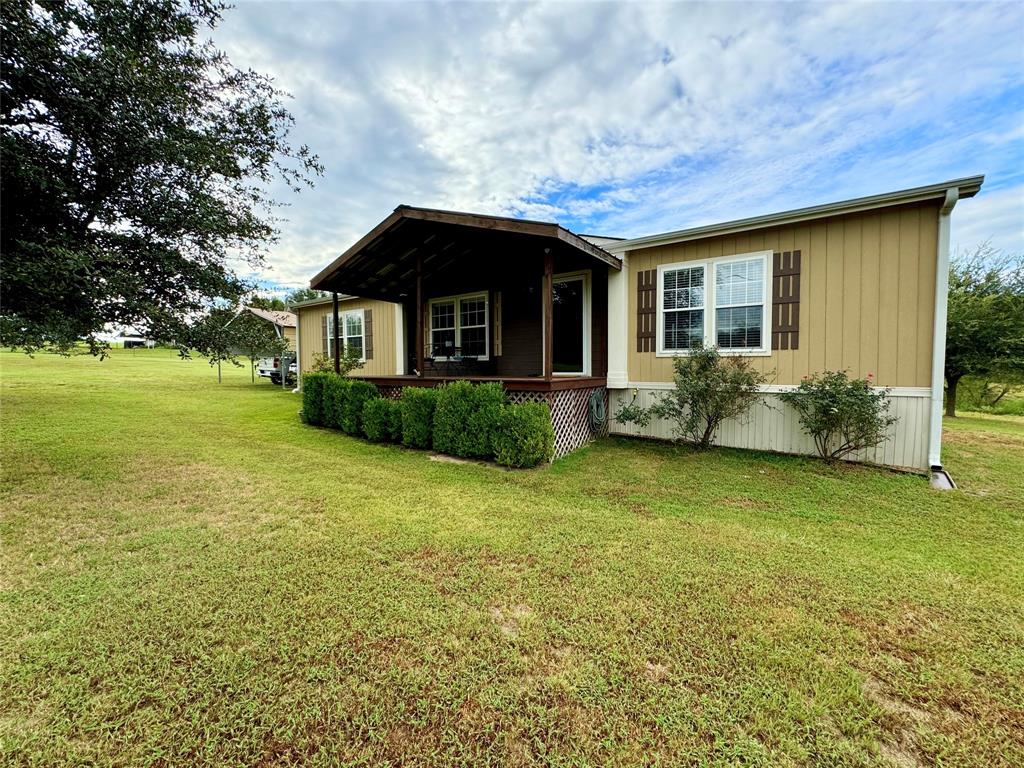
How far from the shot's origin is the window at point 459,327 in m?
9.74

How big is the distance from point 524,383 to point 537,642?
417 centimetres

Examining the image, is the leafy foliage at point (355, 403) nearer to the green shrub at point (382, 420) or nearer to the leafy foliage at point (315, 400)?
the green shrub at point (382, 420)

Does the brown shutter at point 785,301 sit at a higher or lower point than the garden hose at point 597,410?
higher

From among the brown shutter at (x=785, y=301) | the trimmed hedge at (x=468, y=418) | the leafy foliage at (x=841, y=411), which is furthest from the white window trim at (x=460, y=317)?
the leafy foliage at (x=841, y=411)

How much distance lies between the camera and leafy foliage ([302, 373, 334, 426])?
8570 mm

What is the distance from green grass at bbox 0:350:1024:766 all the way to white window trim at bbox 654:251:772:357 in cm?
229

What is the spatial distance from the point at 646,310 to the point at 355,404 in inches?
212

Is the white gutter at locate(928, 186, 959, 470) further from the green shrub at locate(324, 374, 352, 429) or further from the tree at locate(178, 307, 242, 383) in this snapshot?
the green shrub at locate(324, 374, 352, 429)

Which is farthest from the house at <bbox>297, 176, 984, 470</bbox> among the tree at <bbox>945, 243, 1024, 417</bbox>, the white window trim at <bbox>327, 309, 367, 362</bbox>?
Result: the tree at <bbox>945, 243, 1024, 417</bbox>

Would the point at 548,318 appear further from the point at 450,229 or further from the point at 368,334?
the point at 368,334

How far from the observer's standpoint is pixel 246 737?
5.14 ft

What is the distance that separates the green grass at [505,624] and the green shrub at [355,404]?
2910 mm

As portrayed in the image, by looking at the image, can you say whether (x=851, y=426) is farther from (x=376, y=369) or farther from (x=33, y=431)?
(x=33, y=431)

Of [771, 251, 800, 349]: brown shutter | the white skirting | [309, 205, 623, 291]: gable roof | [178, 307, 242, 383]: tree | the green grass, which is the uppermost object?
[309, 205, 623, 291]: gable roof
